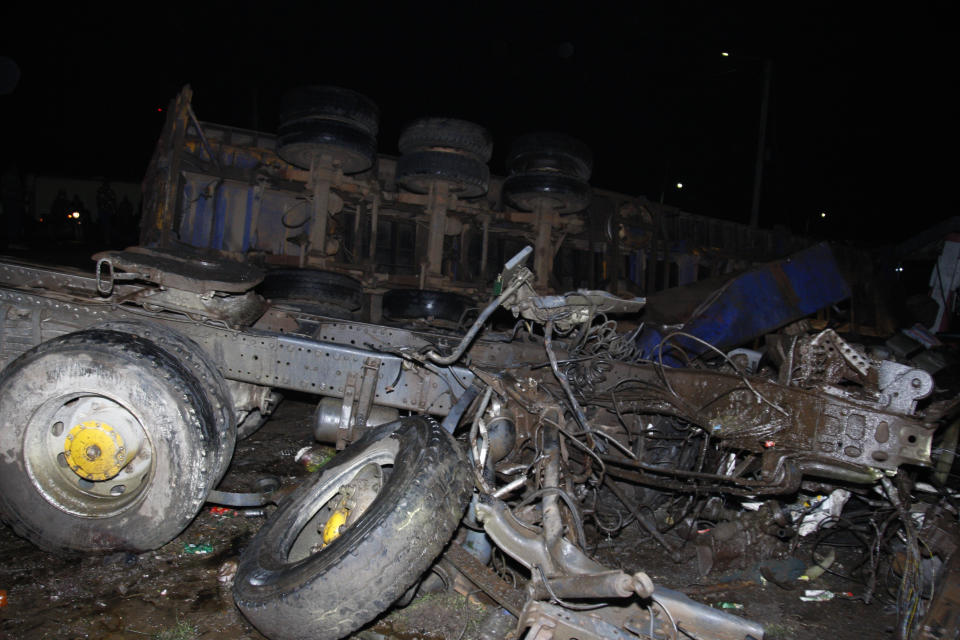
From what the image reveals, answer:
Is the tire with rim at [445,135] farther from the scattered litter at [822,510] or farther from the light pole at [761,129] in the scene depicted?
the light pole at [761,129]

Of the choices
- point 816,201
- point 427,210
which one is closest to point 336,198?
point 427,210

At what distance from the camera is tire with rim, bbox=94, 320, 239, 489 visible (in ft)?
8.48

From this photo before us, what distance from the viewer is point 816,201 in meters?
21.7

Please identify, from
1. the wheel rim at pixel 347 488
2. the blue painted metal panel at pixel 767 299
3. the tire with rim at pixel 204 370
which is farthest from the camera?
the blue painted metal panel at pixel 767 299

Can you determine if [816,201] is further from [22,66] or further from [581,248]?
[22,66]

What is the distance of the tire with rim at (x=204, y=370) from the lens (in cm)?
259

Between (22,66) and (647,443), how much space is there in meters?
25.9

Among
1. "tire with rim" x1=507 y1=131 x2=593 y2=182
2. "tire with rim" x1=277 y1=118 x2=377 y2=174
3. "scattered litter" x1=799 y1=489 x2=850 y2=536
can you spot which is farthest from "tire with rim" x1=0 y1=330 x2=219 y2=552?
"tire with rim" x1=507 y1=131 x2=593 y2=182

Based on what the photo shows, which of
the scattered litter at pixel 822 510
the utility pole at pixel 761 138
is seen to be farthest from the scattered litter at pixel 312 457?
the utility pole at pixel 761 138

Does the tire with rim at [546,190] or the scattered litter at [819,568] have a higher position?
the tire with rim at [546,190]

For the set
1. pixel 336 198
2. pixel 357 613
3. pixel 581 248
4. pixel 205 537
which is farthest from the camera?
pixel 581 248

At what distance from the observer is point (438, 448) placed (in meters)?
2.10

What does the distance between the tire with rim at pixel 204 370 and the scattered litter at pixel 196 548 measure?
42cm

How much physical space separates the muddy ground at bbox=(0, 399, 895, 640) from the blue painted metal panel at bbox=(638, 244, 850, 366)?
7.90 ft
